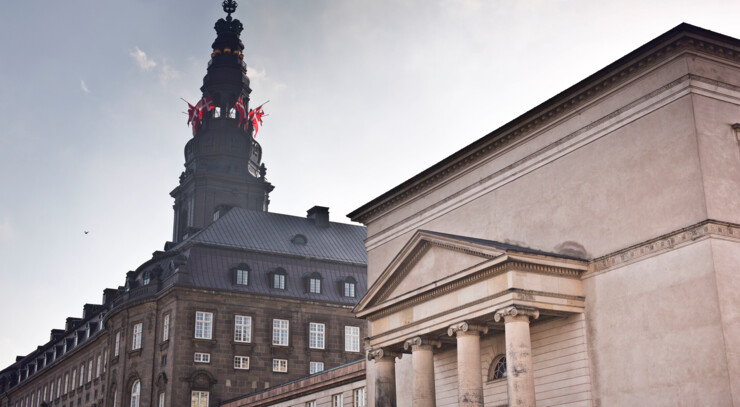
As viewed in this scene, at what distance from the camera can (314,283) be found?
7000 cm

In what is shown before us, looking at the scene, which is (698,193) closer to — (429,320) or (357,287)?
(429,320)

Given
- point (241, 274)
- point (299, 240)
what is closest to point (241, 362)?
point (241, 274)

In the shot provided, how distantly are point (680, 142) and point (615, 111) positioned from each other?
308 centimetres

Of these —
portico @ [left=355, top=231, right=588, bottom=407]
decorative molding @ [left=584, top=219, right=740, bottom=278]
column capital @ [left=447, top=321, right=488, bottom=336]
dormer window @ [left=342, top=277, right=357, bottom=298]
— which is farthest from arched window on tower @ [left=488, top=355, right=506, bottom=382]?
dormer window @ [left=342, top=277, right=357, bottom=298]

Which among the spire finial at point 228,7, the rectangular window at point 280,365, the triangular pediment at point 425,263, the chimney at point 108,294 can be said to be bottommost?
the triangular pediment at point 425,263

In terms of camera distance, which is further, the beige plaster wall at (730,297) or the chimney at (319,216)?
the chimney at (319,216)

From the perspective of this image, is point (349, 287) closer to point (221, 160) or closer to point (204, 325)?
point (204, 325)

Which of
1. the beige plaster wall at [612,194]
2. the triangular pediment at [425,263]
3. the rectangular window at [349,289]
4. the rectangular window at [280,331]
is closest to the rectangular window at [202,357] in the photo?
the rectangular window at [280,331]

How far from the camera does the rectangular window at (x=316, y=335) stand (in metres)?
67.3

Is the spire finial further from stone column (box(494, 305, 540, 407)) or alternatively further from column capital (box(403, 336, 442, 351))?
stone column (box(494, 305, 540, 407))

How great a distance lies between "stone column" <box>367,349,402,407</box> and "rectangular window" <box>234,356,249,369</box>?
29.6 meters

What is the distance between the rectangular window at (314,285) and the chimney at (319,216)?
24.3 ft

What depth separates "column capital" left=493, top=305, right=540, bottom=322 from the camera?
2884cm

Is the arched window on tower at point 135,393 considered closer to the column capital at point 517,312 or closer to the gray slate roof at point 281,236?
the gray slate roof at point 281,236
